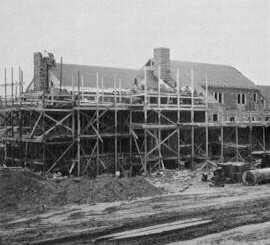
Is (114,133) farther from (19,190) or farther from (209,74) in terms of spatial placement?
(209,74)

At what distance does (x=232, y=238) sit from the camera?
624 inches

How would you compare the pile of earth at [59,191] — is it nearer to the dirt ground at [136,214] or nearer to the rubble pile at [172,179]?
the dirt ground at [136,214]

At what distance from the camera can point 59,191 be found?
23219mm

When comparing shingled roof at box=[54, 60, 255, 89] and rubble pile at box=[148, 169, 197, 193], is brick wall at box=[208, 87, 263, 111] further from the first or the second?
rubble pile at box=[148, 169, 197, 193]

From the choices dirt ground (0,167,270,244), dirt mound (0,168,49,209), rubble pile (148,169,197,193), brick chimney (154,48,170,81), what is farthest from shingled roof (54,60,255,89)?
dirt ground (0,167,270,244)

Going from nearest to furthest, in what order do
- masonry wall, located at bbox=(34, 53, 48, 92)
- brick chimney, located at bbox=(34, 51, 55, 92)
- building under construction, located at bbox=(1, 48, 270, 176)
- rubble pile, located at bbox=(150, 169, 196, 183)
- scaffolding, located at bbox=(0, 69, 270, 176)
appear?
rubble pile, located at bbox=(150, 169, 196, 183) → scaffolding, located at bbox=(0, 69, 270, 176) → building under construction, located at bbox=(1, 48, 270, 176) → brick chimney, located at bbox=(34, 51, 55, 92) → masonry wall, located at bbox=(34, 53, 48, 92)

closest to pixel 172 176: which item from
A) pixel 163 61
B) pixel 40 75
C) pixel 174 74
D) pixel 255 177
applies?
pixel 255 177

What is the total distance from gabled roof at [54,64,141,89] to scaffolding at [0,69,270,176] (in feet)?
15.0

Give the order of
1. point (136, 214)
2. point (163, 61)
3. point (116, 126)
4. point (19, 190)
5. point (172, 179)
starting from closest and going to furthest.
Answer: point (136, 214), point (19, 190), point (172, 179), point (116, 126), point (163, 61)

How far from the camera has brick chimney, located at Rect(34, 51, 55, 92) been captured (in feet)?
120

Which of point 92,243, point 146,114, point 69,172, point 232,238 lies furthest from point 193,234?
point 146,114

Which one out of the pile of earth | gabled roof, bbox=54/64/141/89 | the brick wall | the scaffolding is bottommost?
the pile of earth

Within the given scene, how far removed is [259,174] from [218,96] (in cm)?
1721

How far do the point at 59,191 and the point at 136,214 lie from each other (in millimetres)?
5458
